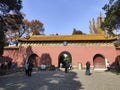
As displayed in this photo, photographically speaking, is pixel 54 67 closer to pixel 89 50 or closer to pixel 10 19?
pixel 89 50

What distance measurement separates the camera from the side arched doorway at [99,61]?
33812mm

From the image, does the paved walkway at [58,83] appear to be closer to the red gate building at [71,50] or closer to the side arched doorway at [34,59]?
the red gate building at [71,50]

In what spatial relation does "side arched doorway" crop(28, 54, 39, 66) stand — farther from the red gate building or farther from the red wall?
the red wall

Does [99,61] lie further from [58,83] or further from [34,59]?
[58,83]

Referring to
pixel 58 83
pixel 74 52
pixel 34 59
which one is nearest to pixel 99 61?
pixel 74 52

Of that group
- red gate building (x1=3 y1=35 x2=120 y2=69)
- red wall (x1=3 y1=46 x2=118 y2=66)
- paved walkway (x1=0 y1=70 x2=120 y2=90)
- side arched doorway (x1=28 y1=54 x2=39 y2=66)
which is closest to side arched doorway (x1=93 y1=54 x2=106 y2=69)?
red gate building (x1=3 y1=35 x2=120 y2=69)

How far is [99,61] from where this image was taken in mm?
33906

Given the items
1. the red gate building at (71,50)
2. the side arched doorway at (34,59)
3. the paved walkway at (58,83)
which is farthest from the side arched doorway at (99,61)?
the paved walkway at (58,83)

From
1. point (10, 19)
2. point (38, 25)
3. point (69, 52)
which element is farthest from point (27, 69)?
point (38, 25)

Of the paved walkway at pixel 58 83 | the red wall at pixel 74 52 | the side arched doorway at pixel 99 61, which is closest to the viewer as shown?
the paved walkway at pixel 58 83

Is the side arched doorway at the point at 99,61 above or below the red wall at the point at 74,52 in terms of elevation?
below

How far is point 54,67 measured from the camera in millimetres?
31688

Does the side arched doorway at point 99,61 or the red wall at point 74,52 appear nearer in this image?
the red wall at point 74,52

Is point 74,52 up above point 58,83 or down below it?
above
